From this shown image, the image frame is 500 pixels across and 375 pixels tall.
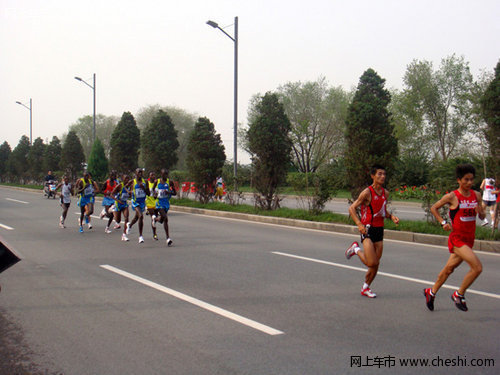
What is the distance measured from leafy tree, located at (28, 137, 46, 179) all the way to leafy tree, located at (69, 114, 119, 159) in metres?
35.7

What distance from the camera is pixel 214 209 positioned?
62.6 feet

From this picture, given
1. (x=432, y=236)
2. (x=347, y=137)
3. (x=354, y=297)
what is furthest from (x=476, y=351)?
(x=347, y=137)

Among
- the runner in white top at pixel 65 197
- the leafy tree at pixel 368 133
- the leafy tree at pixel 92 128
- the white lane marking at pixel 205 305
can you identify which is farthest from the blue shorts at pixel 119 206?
the leafy tree at pixel 92 128

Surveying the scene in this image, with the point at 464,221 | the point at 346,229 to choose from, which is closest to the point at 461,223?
the point at 464,221

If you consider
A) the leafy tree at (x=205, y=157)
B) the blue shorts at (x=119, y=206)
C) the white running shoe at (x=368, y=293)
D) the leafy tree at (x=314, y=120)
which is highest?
the leafy tree at (x=314, y=120)

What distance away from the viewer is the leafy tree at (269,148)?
16.8m

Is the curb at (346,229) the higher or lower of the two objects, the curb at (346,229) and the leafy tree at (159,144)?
the lower

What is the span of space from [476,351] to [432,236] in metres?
6.91

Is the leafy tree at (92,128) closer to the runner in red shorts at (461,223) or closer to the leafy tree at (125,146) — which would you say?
the leafy tree at (125,146)

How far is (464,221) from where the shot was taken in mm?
5473

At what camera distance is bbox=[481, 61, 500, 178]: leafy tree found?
1066 centimetres

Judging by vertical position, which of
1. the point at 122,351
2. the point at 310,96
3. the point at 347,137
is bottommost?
the point at 122,351

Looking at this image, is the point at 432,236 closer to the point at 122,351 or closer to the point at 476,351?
the point at 476,351

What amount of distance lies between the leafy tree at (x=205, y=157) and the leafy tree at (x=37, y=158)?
32.1 m
